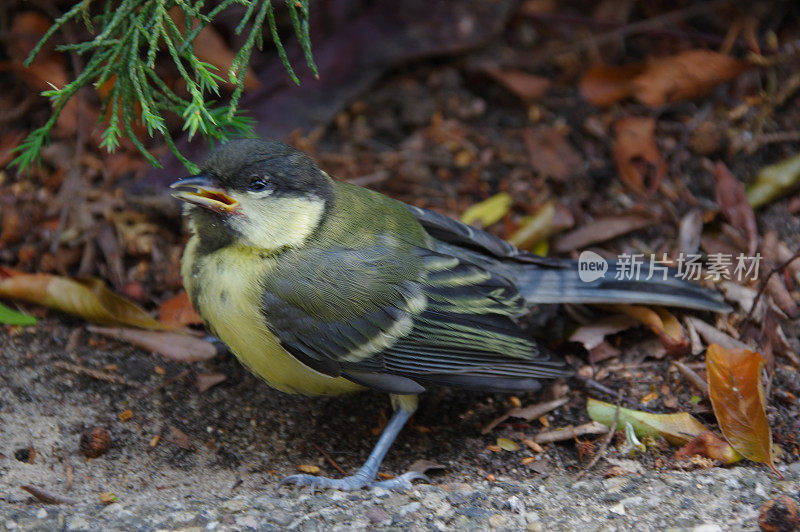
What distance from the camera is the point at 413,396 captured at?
3449 millimetres

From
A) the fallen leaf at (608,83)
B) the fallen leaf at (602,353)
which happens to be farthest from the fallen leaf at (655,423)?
the fallen leaf at (608,83)

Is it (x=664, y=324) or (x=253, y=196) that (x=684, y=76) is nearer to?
(x=664, y=324)

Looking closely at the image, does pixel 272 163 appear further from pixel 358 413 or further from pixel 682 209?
pixel 682 209

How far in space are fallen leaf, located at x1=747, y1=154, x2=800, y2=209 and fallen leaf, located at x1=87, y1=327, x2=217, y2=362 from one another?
289cm

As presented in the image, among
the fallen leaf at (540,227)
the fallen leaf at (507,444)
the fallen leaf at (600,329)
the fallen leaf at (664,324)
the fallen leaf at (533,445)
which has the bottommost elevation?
the fallen leaf at (507,444)

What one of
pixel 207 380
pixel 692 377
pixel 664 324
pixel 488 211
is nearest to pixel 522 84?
pixel 488 211

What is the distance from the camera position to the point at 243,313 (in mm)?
3125

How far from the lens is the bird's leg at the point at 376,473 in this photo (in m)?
3.16

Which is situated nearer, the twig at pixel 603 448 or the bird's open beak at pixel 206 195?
the bird's open beak at pixel 206 195

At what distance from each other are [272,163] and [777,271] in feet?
7.78

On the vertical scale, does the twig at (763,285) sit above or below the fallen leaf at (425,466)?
above

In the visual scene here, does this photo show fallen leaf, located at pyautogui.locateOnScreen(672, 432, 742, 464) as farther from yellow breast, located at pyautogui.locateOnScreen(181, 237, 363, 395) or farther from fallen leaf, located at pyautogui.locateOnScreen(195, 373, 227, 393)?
fallen leaf, located at pyautogui.locateOnScreen(195, 373, 227, 393)

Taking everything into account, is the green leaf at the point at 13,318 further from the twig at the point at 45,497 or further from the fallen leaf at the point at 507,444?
the fallen leaf at the point at 507,444

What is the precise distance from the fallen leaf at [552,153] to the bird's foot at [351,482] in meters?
2.20
